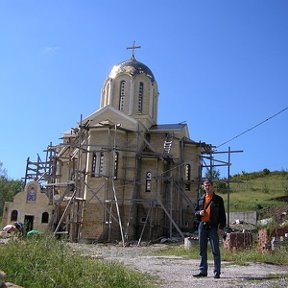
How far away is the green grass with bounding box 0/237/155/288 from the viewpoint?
6.63 m

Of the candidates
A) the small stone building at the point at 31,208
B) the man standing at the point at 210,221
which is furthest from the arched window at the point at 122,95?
the man standing at the point at 210,221

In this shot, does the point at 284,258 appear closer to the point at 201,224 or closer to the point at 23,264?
the point at 201,224

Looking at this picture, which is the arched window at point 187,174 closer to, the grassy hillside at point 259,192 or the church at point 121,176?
the church at point 121,176

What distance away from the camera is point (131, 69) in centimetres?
3294

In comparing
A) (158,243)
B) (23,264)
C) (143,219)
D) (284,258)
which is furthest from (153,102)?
(23,264)

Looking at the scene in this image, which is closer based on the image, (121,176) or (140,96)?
(121,176)

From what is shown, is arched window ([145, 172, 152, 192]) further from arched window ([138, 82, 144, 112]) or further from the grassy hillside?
the grassy hillside

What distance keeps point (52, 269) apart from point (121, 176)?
21926mm

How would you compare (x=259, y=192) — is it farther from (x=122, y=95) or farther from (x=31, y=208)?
(x=31, y=208)

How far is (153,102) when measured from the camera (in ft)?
111

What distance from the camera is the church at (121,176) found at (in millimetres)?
28016

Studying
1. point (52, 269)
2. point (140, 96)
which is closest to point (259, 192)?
point (140, 96)

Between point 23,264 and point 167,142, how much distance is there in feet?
78.8

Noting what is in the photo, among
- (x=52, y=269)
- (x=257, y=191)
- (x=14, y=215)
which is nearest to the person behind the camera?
(x=52, y=269)
